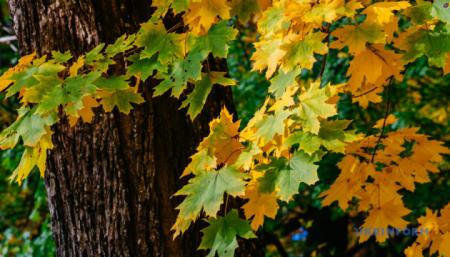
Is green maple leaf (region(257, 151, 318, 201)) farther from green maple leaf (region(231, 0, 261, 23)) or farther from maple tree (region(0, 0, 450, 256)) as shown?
green maple leaf (region(231, 0, 261, 23))

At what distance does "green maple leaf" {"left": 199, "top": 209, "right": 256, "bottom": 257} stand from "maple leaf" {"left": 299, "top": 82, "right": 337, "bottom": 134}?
1.23 ft

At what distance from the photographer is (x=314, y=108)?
1.67 metres

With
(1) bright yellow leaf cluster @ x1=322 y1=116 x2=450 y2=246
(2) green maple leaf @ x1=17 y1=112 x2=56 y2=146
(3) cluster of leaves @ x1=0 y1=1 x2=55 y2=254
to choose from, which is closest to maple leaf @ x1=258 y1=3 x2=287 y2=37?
(2) green maple leaf @ x1=17 y1=112 x2=56 y2=146

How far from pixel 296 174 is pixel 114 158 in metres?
0.87

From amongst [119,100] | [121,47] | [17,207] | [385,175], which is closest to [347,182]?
[385,175]

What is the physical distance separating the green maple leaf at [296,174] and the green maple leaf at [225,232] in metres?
0.20

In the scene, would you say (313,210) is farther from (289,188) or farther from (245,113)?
(289,188)

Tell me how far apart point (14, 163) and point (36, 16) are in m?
2.80

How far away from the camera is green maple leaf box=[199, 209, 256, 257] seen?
5.80ft

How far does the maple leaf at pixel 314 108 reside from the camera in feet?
5.35

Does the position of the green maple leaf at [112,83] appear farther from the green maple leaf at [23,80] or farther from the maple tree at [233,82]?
the green maple leaf at [23,80]

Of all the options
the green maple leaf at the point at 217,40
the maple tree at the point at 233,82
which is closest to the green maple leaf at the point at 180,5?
the maple tree at the point at 233,82

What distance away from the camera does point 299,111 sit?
1.69 metres

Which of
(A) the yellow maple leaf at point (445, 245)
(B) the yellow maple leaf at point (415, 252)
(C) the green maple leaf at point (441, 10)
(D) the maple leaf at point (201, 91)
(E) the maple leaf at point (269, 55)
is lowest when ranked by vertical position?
(B) the yellow maple leaf at point (415, 252)
